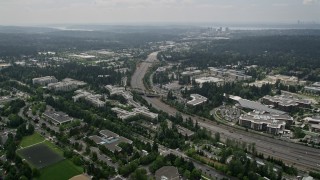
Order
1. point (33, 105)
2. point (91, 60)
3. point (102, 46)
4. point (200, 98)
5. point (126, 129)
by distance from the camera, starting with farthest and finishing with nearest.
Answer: point (102, 46)
point (91, 60)
point (200, 98)
point (33, 105)
point (126, 129)

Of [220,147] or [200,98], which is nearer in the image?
[220,147]

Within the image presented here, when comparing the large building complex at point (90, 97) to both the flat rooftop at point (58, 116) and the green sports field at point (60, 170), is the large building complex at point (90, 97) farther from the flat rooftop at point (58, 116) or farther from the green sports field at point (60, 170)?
the green sports field at point (60, 170)

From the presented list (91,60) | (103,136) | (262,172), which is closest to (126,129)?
(103,136)

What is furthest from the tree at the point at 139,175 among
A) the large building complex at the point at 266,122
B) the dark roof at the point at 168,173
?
the large building complex at the point at 266,122

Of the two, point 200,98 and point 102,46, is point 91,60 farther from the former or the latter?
point 200,98

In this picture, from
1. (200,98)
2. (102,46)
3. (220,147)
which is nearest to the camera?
(220,147)

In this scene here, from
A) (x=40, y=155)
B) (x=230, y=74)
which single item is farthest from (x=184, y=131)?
(x=230, y=74)

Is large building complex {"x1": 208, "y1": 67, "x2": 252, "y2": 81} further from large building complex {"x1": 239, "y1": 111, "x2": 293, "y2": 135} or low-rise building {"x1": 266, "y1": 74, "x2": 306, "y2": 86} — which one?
large building complex {"x1": 239, "y1": 111, "x2": 293, "y2": 135}
